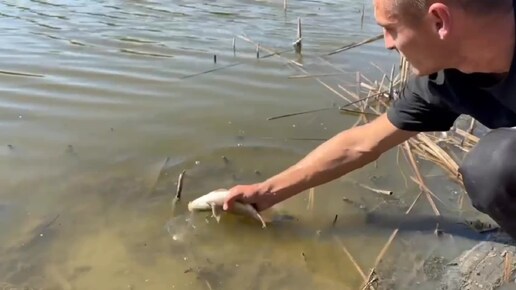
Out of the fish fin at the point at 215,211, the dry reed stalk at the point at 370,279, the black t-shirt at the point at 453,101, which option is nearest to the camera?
the black t-shirt at the point at 453,101

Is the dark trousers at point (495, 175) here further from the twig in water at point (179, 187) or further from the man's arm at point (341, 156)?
the twig in water at point (179, 187)

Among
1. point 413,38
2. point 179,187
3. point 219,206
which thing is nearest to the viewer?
point 413,38

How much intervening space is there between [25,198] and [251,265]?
44.0 inches

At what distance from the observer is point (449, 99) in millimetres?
2316

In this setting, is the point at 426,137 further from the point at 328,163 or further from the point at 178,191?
the point at 178,191

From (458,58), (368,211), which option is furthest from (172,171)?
(458,58)

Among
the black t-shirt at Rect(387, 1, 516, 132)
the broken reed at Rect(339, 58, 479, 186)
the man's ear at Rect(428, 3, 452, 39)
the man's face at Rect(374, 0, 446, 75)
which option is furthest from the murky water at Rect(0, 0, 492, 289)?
the man's ear at Rect(428, 3, 452, 39)

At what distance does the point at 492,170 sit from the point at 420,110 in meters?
0.44

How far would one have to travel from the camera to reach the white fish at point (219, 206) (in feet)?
8.81

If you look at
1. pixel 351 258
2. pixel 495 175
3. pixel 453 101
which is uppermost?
pixel 453 101

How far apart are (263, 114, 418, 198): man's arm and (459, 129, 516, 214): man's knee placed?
15.7 inches

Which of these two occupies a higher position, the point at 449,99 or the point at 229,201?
the point at 449,99

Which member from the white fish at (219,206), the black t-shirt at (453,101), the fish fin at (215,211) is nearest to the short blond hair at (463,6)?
the black t-shirt at (453,101)

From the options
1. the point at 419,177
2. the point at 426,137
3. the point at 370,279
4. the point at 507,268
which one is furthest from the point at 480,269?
the point at 426,137
